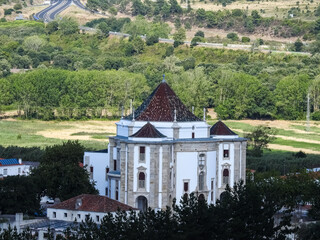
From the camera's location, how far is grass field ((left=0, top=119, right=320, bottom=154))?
138250 millimetres

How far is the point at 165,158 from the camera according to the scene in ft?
294

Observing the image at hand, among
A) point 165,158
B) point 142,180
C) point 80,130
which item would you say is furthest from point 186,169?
point 80,130

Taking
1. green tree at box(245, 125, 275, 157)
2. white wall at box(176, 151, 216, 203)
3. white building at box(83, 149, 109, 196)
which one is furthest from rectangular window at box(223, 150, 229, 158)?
green tree at box(245, 125, 275, 157)

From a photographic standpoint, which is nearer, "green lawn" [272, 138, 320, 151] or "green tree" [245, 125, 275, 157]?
"green tree" [245, 125, 275, 157]

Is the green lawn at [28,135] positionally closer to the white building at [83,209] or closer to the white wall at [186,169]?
the white wall at [186,169]

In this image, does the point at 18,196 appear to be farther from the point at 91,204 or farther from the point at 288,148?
the point at 288,148

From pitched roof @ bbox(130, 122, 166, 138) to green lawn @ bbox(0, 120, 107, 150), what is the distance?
3522cm

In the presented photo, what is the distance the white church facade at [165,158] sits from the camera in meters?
89.2

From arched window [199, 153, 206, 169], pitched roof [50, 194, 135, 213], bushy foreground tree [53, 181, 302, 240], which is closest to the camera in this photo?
bushy foreground tree [53, 181, 302, 240]

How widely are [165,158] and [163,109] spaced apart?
5.62m

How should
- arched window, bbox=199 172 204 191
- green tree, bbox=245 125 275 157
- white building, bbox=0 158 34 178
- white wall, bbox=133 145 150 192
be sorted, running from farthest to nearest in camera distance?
green tree, bbox=245 125 275 157, white building, bbox=0 158 34 178, arched window, bbox=199 172 204 191, white wall, bbox=133 145 150 192

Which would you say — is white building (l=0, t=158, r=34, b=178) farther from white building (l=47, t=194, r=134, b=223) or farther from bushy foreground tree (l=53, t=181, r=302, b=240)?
bushy foreground tree (l=53, t=181, r=302, b=240)

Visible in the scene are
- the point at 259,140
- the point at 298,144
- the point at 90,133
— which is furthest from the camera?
the point at 90,133

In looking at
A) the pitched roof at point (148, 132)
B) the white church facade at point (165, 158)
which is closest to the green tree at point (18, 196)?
the white church facade at point (165, 158)
